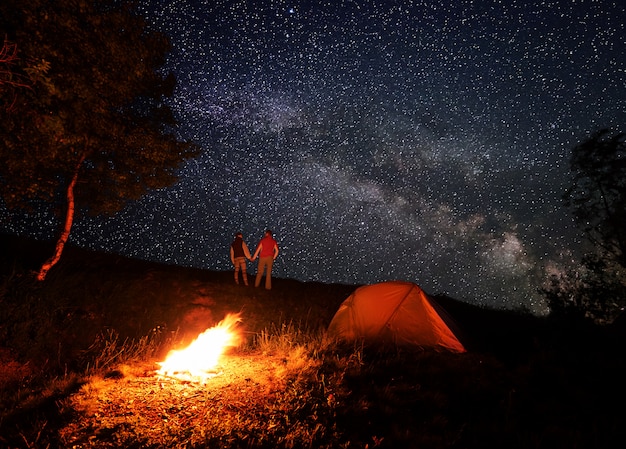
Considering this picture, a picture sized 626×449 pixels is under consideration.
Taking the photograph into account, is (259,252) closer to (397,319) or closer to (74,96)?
(397,319)

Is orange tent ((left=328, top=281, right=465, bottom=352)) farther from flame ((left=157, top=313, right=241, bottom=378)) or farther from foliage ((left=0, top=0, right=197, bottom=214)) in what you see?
foliage ((left=0, top=0, right=197, bottom=214))

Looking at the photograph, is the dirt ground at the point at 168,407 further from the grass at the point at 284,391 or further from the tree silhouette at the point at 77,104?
the tree silhouette at the point at 77,104

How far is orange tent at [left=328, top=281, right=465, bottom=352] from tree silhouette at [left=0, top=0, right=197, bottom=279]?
26.1ft

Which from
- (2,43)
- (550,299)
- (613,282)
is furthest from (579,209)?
(2,43)

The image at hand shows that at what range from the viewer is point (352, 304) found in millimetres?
10469

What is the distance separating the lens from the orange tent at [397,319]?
917 centimetres

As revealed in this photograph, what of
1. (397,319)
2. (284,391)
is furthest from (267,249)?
(284,391)

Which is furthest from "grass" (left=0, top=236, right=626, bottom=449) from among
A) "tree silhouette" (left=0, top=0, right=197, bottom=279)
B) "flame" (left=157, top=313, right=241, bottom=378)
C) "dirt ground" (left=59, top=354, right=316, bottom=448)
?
"tree silhouette" (left=0, top=0, right=197, bottom=279)

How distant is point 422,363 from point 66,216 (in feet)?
36.7

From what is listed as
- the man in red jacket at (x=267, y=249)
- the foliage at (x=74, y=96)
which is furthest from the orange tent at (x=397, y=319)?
the foliage at (x=74, y=96)

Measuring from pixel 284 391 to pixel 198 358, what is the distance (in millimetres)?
2351

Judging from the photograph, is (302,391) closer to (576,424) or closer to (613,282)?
(576,424)

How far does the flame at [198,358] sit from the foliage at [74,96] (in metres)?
5.02

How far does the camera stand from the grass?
4047 millimetres
